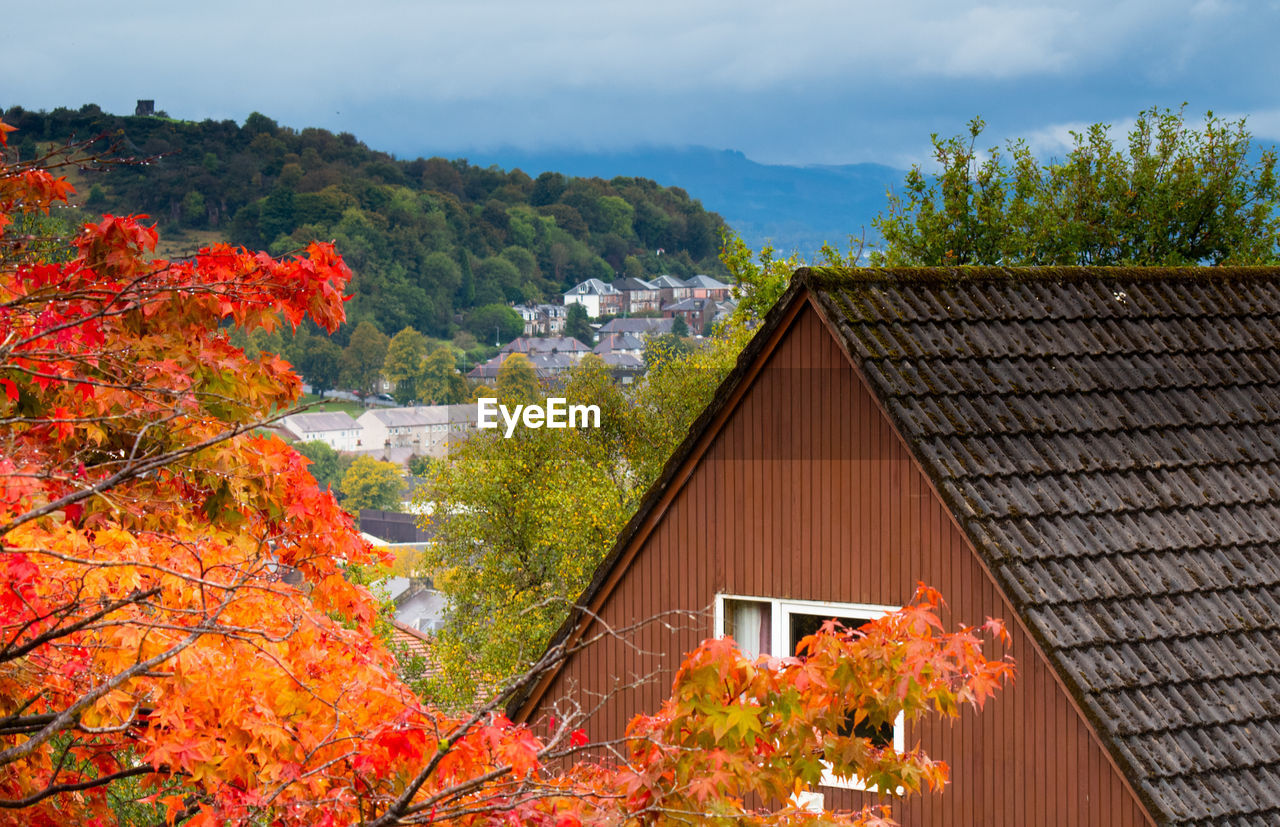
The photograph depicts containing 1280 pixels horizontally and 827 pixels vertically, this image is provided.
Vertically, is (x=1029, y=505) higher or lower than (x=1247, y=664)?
higher

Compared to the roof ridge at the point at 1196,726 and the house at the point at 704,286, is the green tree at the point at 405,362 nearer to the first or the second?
the house at the point at 704,286

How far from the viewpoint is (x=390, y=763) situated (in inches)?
181

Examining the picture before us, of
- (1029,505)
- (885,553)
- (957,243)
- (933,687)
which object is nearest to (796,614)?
(885,553)

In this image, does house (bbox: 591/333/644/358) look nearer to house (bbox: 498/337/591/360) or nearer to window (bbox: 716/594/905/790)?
house (bbox: 498/337/591/360)

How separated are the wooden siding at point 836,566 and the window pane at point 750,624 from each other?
0.14 meters

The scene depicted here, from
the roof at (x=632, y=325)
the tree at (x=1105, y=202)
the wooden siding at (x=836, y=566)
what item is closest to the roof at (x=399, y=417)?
the roof at (x=632, y=325)

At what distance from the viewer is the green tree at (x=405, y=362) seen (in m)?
119

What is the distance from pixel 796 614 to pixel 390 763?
449 cm

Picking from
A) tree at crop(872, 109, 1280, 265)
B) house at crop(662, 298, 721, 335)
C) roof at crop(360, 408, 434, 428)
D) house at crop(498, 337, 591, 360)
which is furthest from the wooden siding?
roof at crop(360, 408, 434, 428)

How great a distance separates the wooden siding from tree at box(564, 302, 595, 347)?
115 m

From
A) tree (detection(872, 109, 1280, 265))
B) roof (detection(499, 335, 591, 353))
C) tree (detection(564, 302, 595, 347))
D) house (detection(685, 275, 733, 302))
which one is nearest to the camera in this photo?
tree (detection(872, 109, 1280, 265))

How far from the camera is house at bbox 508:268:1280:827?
7059mm

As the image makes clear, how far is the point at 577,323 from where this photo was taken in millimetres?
126812

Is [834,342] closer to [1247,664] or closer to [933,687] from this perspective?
[1247,664]
